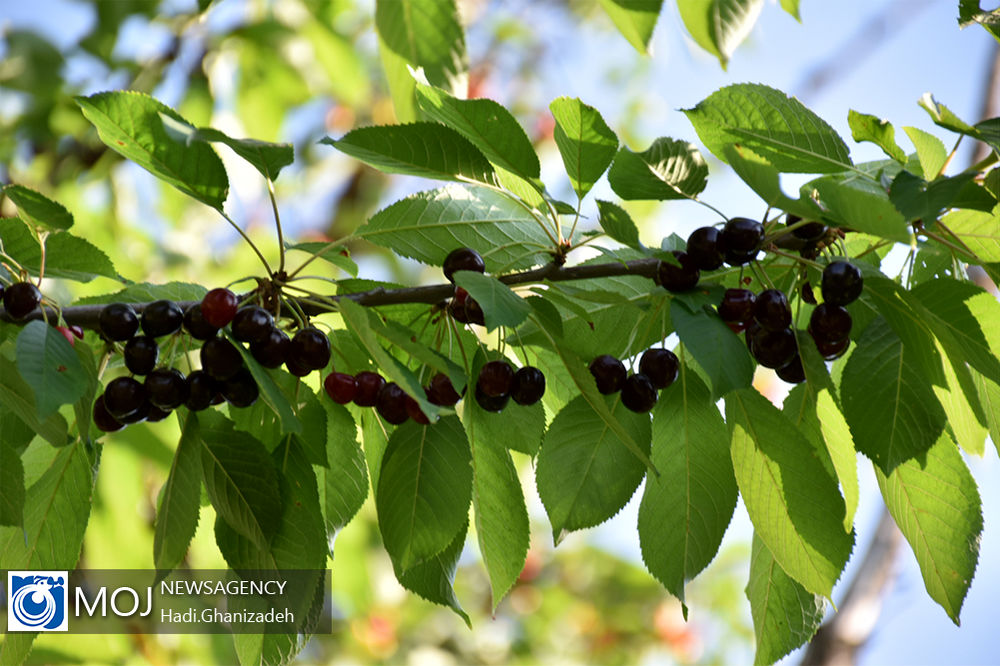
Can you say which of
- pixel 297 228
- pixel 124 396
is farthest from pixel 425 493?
pixel 297 228

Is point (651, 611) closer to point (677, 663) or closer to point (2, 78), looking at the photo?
point (677, 663)

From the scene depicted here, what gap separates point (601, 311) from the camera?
3.14ft

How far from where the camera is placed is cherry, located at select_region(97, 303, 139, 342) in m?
0.87

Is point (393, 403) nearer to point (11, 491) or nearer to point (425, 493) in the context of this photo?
point (425, 493)

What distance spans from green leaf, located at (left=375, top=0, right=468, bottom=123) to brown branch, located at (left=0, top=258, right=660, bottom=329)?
1.56 feet

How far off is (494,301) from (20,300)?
19.0 inches

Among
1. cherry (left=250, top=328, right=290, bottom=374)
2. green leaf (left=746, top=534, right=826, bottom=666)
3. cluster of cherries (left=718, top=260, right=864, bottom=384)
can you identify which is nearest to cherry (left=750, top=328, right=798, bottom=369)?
cluster of cherries (left=718, top=260, right=864, bottom=384)

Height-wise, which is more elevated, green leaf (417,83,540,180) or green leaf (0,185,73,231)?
green leaf (0,185,73,231)

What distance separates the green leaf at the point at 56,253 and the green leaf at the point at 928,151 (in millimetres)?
863

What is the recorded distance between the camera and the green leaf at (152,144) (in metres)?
0.88

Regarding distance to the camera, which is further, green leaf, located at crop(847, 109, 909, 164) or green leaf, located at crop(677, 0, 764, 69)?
green leaf, located at crop(677, 0, 764, 69)

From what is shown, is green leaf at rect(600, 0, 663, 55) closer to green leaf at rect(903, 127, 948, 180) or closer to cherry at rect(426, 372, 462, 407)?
green leaf at rect(903, 127, 948, 180)

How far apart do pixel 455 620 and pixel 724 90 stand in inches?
145

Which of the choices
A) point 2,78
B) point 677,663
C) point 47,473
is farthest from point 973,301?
point 677,663
